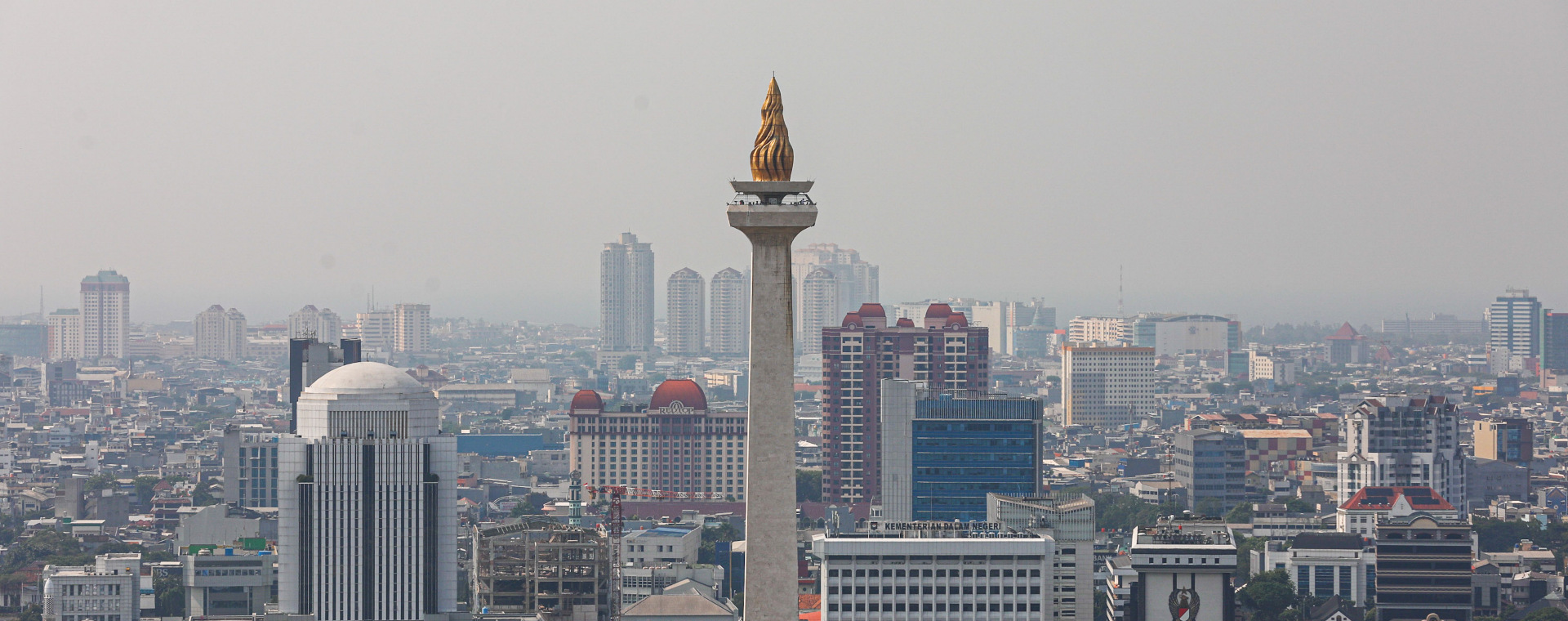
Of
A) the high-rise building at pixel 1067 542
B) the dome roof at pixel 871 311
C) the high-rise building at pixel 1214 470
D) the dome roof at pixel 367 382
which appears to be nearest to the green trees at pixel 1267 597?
the high-rise building at pixel 1067 542

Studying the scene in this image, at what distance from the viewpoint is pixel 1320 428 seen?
159 metres

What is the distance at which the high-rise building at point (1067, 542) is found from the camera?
68.3 m

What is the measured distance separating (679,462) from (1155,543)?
7760 centimetres

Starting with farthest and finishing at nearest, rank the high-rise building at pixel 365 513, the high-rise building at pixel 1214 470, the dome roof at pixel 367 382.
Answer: the high-rise building at pixel 1214 470
the dome roof at pixel 367 382
the high-rise building at pixel 365 513

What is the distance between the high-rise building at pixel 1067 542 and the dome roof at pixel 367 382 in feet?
58.1

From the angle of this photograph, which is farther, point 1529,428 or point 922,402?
point 1529,428

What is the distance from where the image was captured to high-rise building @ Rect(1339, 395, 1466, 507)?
353ft

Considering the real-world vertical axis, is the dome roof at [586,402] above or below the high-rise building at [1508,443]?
above

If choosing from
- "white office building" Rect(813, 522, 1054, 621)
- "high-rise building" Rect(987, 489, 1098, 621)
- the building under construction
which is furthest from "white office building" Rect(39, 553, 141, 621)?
"white office building" Rect(813, 522, 1054, 621)

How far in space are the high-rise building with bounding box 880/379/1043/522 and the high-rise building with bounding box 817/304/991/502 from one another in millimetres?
28608

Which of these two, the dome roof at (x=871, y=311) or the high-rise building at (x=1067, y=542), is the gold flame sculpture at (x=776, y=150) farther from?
the dome roof at (x=871, y=311)

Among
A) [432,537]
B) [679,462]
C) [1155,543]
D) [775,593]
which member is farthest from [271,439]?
[775,593]

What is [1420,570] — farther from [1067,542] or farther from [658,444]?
[658,444]

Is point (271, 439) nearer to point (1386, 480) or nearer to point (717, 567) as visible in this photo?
point (717, 567)
